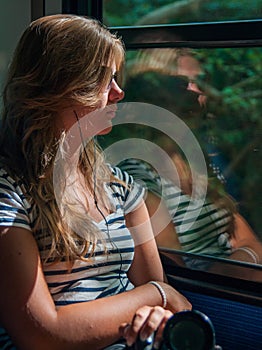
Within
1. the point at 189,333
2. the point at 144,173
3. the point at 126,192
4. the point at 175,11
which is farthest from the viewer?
the point at 144,173

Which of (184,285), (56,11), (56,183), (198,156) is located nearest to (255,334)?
(184,285)

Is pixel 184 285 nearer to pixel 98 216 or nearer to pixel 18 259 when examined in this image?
pixel 98 216

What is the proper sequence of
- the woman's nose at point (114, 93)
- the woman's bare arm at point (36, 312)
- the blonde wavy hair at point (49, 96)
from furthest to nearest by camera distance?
the woman's nose at point (114, 93)
the blonde wavy hair at point (49, 96)
the woman's bare arm at point (36, 312)

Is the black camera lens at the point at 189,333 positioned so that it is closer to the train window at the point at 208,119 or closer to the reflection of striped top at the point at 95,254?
the reflection of striped top at the point at 95,254

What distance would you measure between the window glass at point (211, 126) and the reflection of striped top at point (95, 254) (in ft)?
0.82

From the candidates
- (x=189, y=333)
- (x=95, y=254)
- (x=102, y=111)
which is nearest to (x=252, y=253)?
(x=95, y=254)

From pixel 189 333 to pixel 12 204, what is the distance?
1.73 ft

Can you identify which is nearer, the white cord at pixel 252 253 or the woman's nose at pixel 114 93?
the woman's nose at pixel 114 93

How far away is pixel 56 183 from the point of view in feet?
4.94

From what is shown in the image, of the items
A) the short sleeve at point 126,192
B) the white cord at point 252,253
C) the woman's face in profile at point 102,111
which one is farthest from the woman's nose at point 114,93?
the white cord at point 252,253

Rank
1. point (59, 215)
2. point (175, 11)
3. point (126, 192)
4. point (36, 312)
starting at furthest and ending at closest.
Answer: point (175, 11)
point (126, 192)
point (59, 215)
point (36, 312)

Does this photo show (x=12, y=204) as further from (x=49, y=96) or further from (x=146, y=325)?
(x=146, y=325)

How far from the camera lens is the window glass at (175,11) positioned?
5.56 feet

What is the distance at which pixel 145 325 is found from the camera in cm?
123
